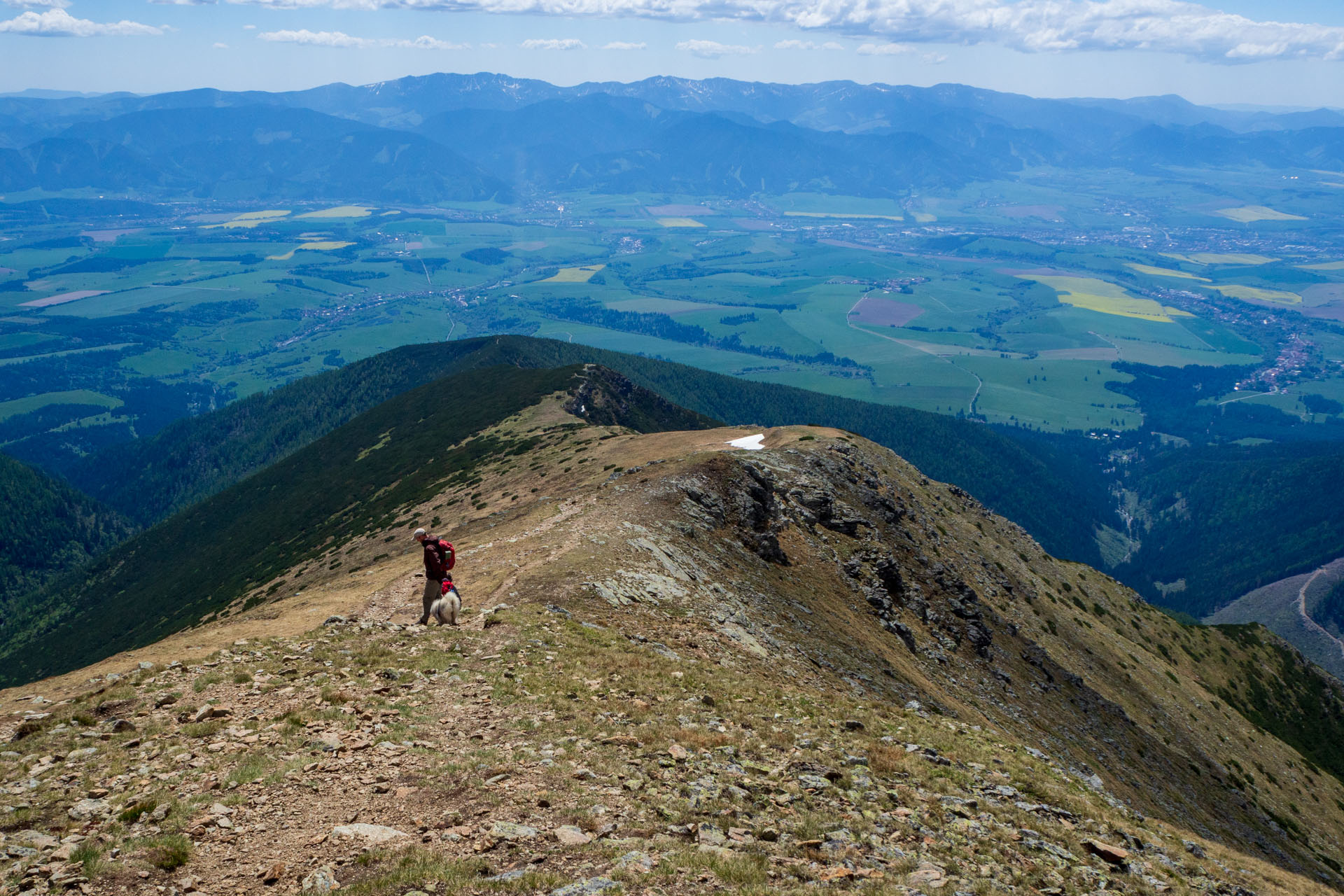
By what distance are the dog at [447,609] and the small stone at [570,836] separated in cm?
1716

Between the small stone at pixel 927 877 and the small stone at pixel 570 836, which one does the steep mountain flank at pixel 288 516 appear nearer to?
the small stone at pixel 570 836

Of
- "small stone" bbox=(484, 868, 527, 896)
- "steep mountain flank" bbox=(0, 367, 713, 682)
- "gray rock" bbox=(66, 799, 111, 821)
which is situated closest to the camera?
"small stone" bbox=(484, 868, 527, 896)

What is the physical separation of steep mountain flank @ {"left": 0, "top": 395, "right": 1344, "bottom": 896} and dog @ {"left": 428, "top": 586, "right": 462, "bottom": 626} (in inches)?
40.7

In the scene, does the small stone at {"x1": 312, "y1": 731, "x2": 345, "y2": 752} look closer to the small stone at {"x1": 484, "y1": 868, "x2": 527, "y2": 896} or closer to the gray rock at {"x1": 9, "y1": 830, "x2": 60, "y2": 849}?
the gray rock at {"x1": 9, "y1": 830, "x2": 60, "y2": 849}

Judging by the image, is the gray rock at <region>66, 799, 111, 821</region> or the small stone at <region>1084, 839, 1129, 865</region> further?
the small stone at <region>1084, 839, 1129, 865</region>

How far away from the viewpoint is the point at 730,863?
1841 cm

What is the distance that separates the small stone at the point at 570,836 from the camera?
18828mm

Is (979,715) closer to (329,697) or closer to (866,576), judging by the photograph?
(866,576)

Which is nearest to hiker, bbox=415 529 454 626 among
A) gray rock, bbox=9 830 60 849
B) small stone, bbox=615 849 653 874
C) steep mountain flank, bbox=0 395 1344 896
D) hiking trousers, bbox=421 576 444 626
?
hiking trousers, bbox=421 576 444 626

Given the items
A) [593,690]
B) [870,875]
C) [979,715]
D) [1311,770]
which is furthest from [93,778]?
[1311,770]

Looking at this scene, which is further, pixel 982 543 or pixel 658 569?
pixel 982 543

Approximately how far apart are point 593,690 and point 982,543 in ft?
230

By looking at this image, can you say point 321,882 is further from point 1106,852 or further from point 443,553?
point 1106,852

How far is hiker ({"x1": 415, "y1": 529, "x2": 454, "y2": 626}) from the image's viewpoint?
3488 cm
